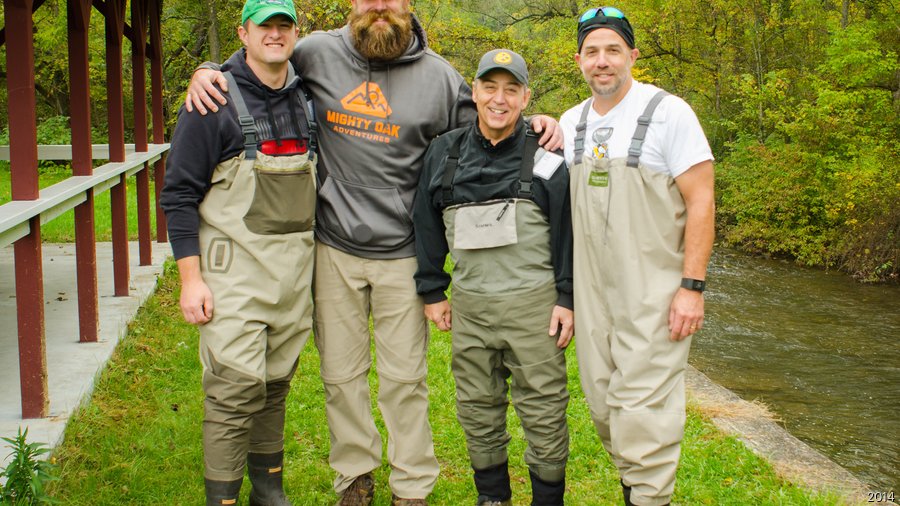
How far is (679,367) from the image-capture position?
3168 mm

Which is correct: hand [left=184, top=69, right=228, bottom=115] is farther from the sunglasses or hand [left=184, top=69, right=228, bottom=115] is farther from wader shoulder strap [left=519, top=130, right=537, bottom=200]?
the sunglasses

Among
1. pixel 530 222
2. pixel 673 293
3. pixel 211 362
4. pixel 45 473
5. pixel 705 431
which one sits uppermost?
pixel 530 222


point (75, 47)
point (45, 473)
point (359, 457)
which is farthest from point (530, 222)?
point (75, 47)

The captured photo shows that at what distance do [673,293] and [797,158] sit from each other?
14.8m

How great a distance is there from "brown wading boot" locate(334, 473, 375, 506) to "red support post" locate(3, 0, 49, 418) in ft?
5.86

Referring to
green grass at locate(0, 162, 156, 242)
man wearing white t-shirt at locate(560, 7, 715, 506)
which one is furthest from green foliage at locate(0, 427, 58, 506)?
green grass at locate(0, 162, 156, 242)

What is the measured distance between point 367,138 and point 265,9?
67 centimetres

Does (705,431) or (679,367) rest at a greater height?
(679,367)

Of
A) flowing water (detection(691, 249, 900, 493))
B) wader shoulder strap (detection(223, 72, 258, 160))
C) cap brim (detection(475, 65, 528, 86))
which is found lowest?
flowing water (detection(691, 249, 900, 493))

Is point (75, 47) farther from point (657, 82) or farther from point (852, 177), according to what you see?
point (657, 82)

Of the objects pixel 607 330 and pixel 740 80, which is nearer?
pixel 607 330

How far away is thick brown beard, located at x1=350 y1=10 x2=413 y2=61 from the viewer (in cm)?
352

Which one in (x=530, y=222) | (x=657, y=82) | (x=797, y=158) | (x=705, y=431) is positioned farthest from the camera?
(x=657, y=82)

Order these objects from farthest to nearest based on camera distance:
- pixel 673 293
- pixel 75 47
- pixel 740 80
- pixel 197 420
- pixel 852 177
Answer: pixel 740 80, pixel 852 177, pixel 75 47, pixel 197 420, pixel 673 293
